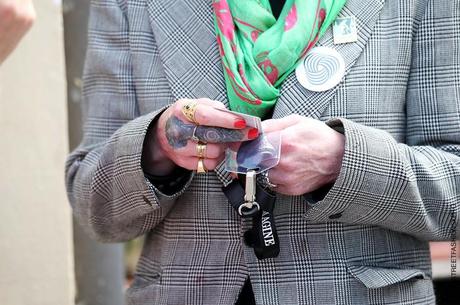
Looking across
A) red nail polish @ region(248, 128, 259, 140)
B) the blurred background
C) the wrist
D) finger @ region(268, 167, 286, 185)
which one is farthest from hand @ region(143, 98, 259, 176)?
the blurred background

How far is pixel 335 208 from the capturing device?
2.10 metres

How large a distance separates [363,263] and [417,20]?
0.69 metres

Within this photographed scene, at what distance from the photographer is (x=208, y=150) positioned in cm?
Result: 207

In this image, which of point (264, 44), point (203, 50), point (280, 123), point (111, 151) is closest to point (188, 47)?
point (203, 50)

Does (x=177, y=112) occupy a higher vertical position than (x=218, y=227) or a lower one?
higher

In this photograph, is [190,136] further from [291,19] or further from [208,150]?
[291,19]

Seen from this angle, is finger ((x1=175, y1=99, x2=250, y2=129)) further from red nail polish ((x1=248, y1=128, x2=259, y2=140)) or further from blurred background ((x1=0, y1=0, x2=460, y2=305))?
blurred background ((x1=0, y1=0, x2=460, y2=305))

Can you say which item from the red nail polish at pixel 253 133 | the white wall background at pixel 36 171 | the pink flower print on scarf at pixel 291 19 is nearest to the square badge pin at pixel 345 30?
the pink flower print on scarf at pixel 291 19

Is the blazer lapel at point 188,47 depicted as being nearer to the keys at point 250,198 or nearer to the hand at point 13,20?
the keys at point 250,198

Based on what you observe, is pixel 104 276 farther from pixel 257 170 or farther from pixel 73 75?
pixel 257 170

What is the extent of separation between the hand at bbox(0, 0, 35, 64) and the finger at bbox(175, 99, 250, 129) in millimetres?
454

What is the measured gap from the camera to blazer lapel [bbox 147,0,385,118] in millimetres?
2230

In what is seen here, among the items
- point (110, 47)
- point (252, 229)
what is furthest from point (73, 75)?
point (252, 229)

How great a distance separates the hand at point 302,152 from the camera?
6.75 ft
